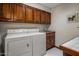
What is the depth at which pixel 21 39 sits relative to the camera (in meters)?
1.24

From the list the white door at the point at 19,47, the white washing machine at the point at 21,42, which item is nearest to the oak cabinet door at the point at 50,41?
the white washing machine at the point at 21,42

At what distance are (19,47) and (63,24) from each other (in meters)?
0.63

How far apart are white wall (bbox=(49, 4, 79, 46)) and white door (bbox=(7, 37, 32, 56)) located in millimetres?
375

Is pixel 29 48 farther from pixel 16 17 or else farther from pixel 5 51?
pixel 16 17

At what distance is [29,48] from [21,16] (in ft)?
1.51

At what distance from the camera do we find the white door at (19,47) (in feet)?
3.84

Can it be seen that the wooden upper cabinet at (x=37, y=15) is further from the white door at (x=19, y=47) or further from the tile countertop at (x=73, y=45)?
the tile countertop at (x=73, y=45)

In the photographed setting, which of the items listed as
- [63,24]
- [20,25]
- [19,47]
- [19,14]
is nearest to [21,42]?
[19,47]

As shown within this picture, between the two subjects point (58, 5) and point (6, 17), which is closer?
point (58, 5)

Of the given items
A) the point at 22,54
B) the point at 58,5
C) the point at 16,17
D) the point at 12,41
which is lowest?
the point at 22,54

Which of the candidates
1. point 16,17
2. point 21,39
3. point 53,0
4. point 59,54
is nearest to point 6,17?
point 16,17

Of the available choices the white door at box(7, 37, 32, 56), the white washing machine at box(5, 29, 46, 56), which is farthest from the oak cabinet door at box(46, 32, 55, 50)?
the white door at box(7, 37, 32, 56)

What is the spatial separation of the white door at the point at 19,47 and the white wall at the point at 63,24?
1.23 ft

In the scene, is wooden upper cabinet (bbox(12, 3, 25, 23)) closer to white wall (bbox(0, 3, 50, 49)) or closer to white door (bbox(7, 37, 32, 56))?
white wall (bbox(0, 3, 50, 49))
